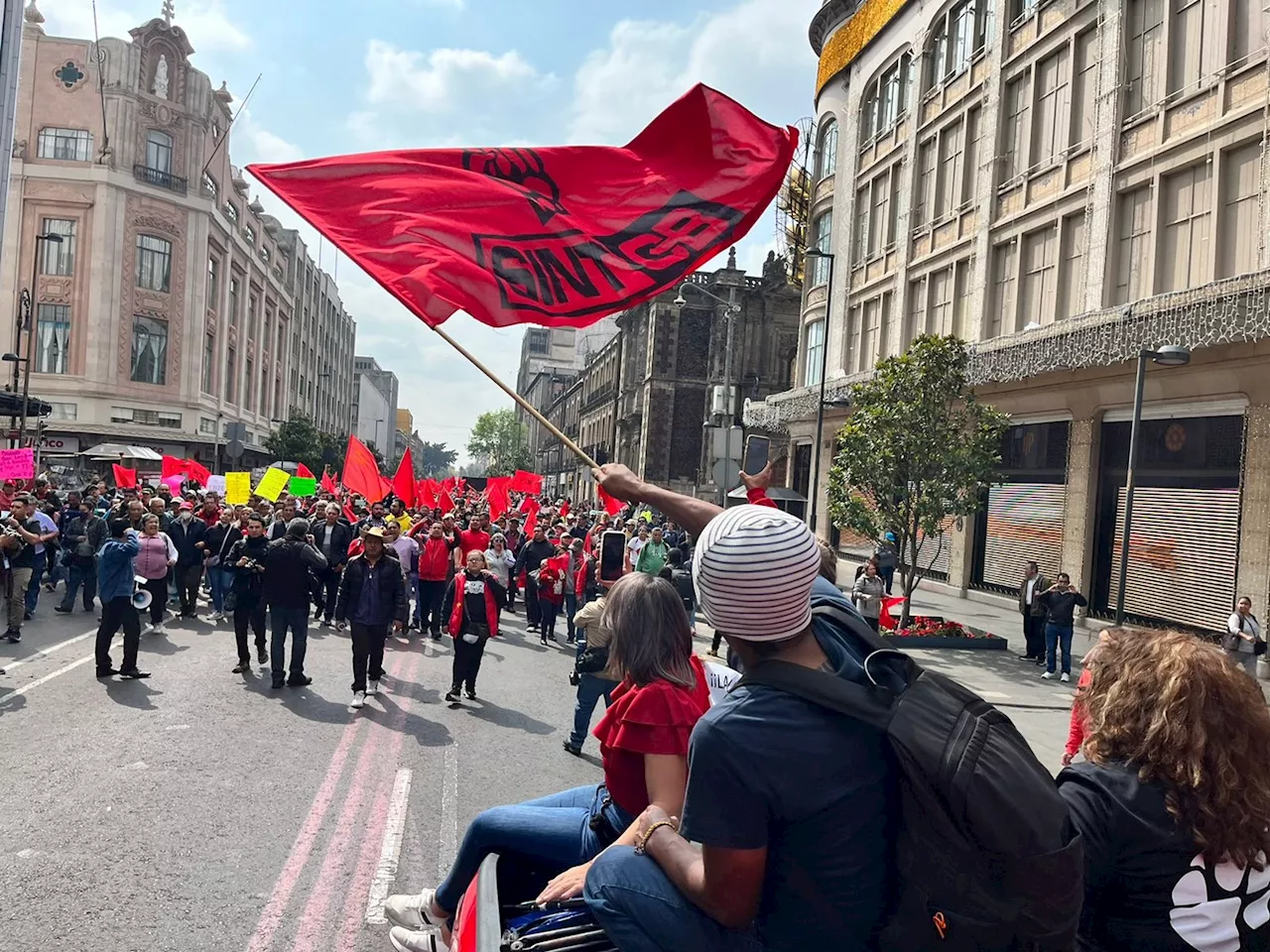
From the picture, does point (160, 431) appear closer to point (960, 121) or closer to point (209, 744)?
point (960, 121)

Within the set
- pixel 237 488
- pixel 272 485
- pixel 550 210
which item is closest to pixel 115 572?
pixel 550 210

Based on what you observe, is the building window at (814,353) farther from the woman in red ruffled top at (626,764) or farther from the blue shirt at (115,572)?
the woman in red ruffled top at (626,764)

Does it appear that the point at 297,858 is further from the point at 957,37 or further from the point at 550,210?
the point at 957,37

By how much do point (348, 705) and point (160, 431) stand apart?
1850 inches

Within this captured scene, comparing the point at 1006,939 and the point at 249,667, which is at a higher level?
the point at 1006,939

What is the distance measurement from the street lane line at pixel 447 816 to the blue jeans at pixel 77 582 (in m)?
9.14

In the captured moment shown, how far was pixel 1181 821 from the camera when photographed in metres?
2.15

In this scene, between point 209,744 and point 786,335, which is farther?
point 786,335

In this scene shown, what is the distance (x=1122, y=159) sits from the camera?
1788 centimetres

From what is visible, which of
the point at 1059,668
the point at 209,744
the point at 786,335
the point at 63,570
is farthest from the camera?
the point at 786,335

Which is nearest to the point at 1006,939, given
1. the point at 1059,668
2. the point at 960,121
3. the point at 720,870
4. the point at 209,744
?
the point at 720,870

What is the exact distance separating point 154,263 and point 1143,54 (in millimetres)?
48491

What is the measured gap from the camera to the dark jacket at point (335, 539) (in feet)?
47.8

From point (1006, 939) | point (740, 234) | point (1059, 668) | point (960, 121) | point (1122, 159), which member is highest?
point (960, 121)
